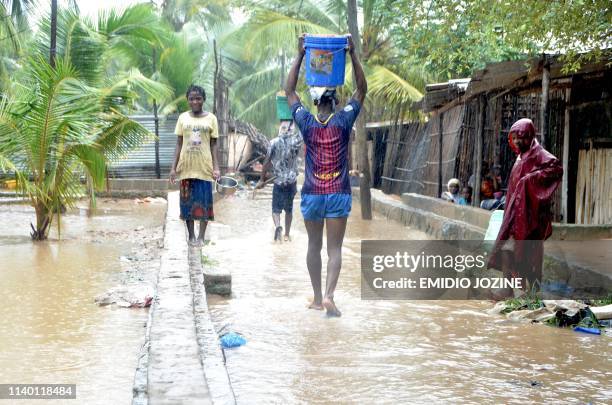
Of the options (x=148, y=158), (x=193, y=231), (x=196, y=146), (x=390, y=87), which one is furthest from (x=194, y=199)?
(x=148, y=158)

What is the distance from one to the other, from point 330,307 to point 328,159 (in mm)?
1073

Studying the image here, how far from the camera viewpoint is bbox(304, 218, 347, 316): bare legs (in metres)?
5.84

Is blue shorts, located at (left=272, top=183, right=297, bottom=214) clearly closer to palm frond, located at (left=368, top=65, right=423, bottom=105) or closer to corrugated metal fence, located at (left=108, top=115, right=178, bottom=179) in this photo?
palm frond, located at (left=368, top=65, right=423, bottom=105)

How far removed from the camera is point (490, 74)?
1004 centimetres

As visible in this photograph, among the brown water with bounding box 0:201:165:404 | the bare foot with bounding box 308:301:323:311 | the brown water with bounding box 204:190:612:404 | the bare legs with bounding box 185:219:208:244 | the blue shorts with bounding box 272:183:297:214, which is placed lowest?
the brown water with bounding box 204:190:612:404

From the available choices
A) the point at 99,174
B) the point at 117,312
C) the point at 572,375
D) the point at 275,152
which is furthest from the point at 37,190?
the point at 572,375

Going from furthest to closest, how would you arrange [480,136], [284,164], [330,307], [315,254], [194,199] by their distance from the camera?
[480,136] → [284,164] → [194,199] → [315,254] → [330,307]

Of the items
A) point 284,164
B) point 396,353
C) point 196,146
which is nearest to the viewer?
point 396,353

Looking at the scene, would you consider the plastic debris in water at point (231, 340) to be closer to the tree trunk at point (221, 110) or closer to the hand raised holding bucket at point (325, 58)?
the hand raised holding bucket at point (325, 58)

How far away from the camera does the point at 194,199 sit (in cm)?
834

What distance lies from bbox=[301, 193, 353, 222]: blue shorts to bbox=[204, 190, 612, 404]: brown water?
753 mm

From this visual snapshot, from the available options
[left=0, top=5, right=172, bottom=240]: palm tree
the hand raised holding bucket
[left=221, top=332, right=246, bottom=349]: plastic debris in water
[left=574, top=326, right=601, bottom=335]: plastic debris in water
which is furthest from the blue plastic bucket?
[left=0, top=5, right=172, bottom=240]: palm tree

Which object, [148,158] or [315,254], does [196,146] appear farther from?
[148,158]

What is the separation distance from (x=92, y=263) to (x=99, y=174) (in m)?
2.13
